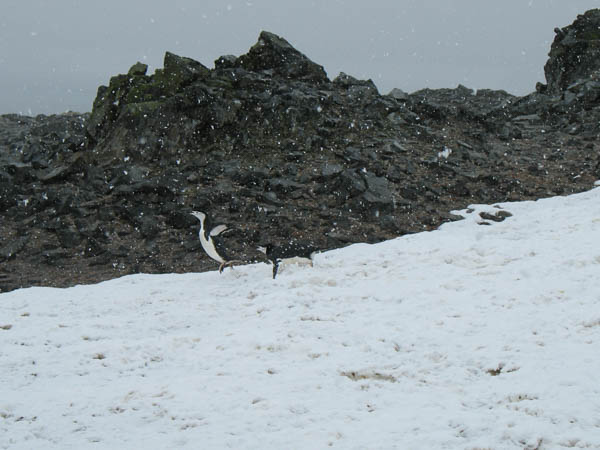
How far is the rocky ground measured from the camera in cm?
1498

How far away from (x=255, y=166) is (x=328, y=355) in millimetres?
12188

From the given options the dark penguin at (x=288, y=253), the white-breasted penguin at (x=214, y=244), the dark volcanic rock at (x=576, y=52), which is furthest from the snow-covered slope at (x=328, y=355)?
the dark volcanic rock at (x=576, y=52)

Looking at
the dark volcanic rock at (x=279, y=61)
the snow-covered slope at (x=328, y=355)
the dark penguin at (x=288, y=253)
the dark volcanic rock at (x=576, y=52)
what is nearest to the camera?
the snow-covered slope at (x=328, y=355)

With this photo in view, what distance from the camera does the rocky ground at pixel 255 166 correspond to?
1498 centimetres

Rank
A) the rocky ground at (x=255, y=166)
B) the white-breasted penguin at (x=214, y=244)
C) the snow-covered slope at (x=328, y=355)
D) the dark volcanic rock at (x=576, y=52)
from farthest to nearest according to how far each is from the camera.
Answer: the dark volcanic rock at (x=576, y=52)
the rocky ground at (x=255, y=166)
the white-breasted penguin at (x=214, y=244)
the snow-covered slope at (x=328, y=355)

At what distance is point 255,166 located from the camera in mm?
18562

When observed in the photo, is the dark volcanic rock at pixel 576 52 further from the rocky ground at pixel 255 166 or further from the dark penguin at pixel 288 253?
the dark penguin at pixel 288 253

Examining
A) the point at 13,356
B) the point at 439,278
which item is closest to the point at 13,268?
the point at 13,356

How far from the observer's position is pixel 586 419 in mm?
5086

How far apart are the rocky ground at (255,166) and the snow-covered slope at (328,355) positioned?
11.7 feet

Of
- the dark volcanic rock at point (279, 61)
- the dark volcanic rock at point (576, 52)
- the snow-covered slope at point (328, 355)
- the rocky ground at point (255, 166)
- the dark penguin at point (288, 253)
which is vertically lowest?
the snow-covered slope at point (328, 355)

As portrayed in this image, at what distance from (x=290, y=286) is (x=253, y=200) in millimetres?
6798

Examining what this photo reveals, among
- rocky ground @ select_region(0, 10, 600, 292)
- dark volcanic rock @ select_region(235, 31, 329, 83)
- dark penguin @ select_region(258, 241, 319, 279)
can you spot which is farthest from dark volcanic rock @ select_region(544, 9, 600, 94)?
dark penguin @ select_region(258, 241, 319, 279)

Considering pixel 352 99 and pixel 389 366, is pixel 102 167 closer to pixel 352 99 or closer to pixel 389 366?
pixel 352 99
